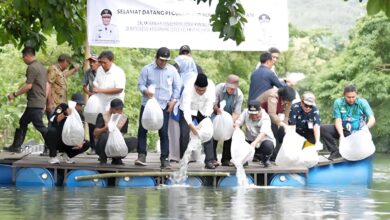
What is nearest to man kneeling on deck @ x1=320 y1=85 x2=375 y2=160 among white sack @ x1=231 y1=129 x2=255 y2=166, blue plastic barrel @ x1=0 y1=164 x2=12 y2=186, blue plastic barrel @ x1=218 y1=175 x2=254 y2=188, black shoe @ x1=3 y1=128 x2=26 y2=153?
blue plastic barrel @ x1=218 y1=175 x2=254 y2=188

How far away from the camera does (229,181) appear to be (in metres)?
18.5

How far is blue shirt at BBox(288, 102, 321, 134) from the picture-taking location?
19562 millimetres

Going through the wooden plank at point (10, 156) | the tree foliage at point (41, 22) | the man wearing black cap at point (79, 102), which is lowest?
the wooden plank at point (10, 156)

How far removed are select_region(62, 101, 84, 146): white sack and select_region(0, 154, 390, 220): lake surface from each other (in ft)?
3.13

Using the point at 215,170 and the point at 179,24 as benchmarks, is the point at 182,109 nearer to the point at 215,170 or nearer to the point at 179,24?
the point at 215,170

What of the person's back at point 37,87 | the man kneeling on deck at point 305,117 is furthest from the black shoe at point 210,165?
the person's back at point 37,87

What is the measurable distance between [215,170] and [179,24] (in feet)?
10.1

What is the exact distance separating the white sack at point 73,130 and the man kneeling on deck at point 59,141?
0.35 ft

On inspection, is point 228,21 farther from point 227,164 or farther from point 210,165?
point 227,164

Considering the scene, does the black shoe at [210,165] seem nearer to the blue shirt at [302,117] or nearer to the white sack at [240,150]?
the white sack at [240,150]

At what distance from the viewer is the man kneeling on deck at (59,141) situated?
18.6 m

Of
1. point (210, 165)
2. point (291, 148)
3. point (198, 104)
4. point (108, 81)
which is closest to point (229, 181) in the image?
point (210, 165)

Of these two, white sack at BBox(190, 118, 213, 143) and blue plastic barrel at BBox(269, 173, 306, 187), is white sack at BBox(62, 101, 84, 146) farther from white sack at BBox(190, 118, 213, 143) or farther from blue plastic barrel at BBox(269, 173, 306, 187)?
blue plastic barrel at BBox(269, 173, 306, 187)

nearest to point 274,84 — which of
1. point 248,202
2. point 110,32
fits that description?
point 110,32
